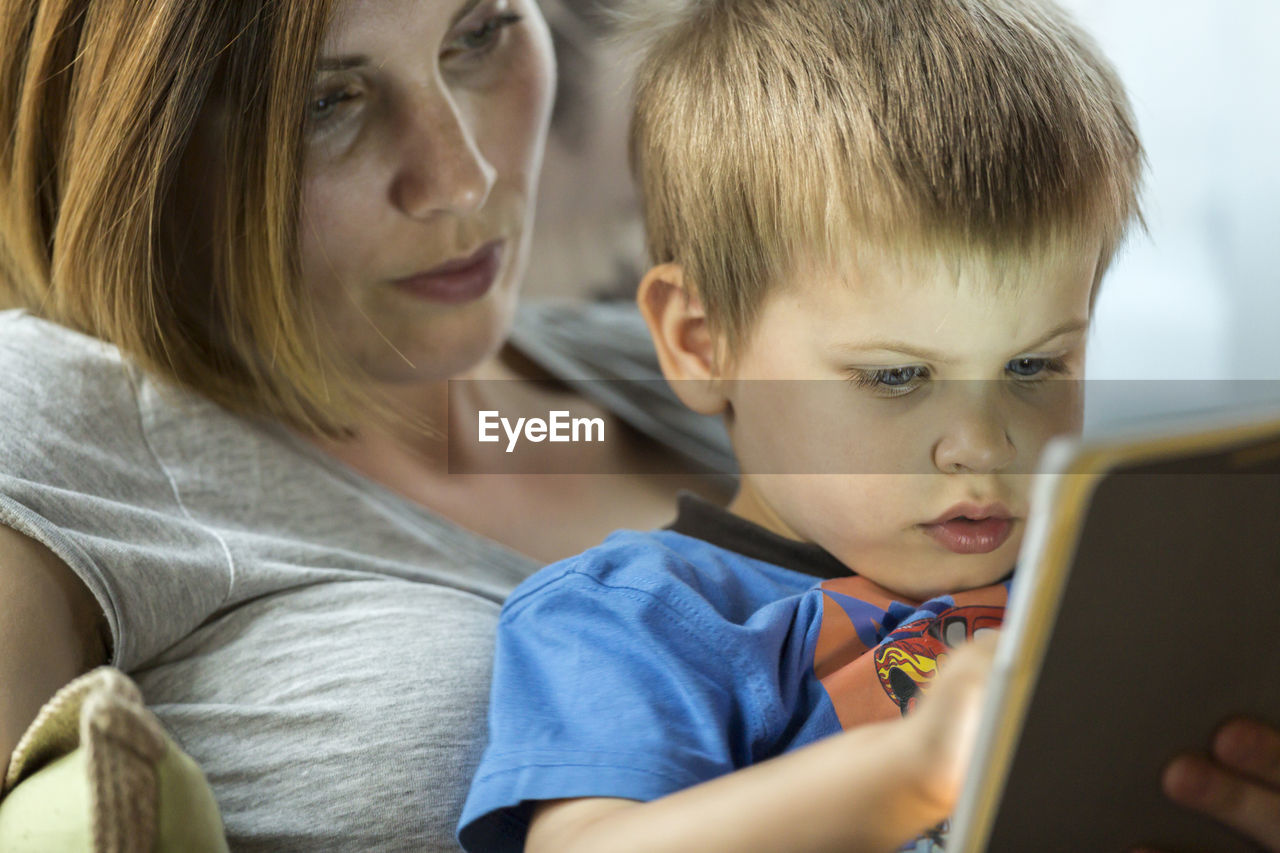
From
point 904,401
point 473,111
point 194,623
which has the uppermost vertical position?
point 473,111

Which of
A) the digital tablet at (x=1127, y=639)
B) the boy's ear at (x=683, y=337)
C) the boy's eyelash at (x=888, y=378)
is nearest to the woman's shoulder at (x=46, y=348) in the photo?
the boy's ear at (x=683, y=337)

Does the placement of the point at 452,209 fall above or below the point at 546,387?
above

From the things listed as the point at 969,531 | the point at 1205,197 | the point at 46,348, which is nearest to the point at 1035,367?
the point at 969,531

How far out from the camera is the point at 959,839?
47 centimetres

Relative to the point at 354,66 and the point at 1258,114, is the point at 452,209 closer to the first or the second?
the point at 354,66

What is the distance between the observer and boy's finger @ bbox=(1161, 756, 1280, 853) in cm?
58

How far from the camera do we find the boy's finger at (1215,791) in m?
0.58

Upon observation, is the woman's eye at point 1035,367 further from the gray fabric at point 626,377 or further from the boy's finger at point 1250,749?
the gray fabric at point 626,377

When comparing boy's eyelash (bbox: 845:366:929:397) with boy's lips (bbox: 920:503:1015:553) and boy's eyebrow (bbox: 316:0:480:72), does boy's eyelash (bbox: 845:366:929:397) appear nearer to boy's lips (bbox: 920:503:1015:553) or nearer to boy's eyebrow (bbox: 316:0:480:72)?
boy's lips (bbox: 920:503:1015:553)

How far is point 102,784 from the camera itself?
1.74ft

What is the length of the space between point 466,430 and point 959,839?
682 mm

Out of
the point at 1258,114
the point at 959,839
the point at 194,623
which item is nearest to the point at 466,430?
the point at 194,623

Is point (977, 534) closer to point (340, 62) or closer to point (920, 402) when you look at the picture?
point (920, 402)

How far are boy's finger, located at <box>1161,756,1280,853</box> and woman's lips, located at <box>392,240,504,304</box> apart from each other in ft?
1.99
